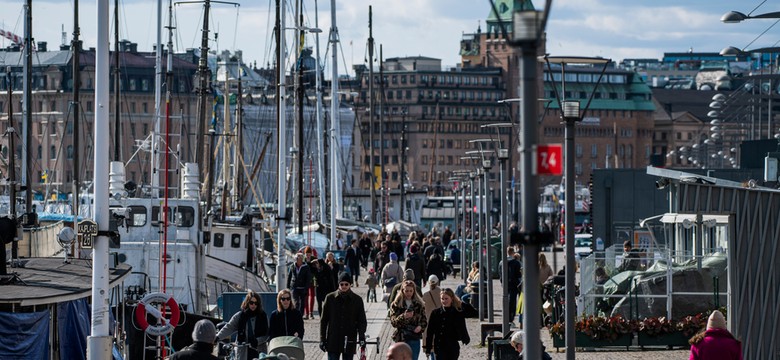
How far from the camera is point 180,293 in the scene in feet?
119

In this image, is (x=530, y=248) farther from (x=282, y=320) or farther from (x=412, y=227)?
(x=412, y=227)

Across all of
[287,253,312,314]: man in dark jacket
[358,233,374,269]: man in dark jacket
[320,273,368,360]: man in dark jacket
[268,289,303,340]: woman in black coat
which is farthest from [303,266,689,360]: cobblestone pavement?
[358,233,374,269]: man in dark jacket

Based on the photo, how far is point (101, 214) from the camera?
19.9 m

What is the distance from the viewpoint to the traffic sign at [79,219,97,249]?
1958 centimetres

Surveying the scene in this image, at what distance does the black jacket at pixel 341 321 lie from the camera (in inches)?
856

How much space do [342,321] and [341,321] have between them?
12mm

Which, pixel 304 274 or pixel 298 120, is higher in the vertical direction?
pixel 298 120

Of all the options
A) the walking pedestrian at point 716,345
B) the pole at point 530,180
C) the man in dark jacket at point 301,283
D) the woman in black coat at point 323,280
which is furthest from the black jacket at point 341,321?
the man in dark jacket at point 301,283

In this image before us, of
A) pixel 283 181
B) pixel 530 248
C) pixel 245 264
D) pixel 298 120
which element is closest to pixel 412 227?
pixel 298 120

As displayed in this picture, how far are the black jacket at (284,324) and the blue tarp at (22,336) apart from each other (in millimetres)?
2765

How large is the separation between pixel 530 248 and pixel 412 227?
84957 mm

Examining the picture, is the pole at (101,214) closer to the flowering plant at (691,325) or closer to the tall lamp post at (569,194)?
the tall lamp post at (569,194)

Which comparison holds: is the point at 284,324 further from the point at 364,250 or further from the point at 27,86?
the point at 364,250

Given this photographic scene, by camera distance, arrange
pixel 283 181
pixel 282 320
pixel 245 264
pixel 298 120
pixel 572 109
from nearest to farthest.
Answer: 1. pixel 572 109
2. pixel 282 320
3. pixel 283 181
4. pixel 245 264
5. pixel 298 120
